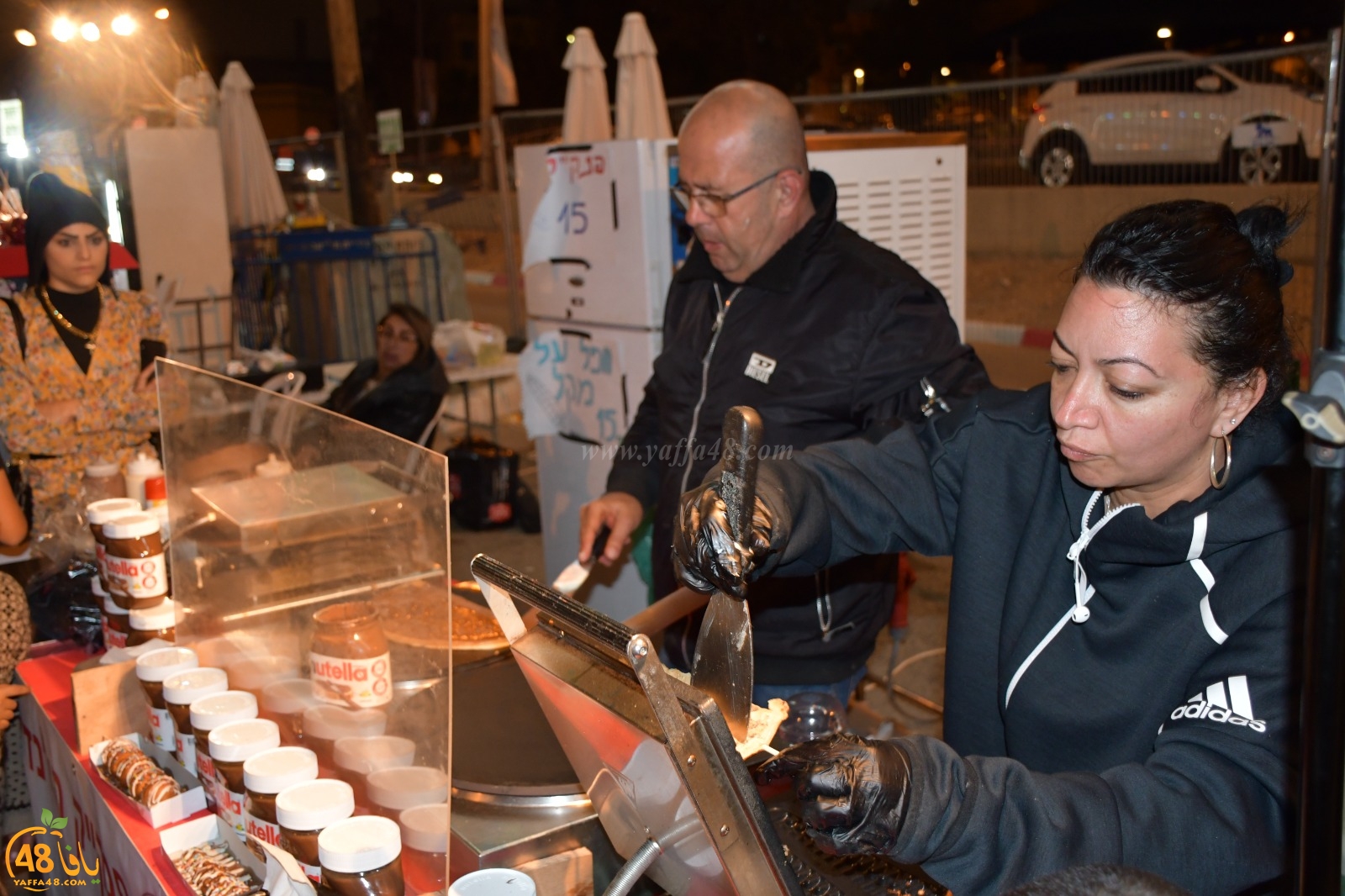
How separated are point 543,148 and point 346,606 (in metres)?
2.91

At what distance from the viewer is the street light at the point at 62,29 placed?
23.1ft

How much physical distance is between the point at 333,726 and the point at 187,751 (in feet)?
1.18

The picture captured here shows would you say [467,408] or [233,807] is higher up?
[233,807]

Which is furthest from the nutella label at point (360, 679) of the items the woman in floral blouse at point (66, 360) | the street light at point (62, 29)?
the street light at point (62, 29)

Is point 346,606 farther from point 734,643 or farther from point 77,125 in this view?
point 77,125

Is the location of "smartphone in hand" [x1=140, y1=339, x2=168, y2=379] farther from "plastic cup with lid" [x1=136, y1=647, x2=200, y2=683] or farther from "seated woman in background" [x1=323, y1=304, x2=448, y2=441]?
"plastic cup with lid" [x1=136, y1=647, x2=200, y2=683]

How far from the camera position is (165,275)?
7.84 metres

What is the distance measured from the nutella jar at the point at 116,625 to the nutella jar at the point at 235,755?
0.69m

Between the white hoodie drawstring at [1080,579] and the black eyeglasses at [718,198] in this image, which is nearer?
the white hoodie drawstring at [1080,579]

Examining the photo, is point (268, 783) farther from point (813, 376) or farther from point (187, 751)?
point (813, 376)

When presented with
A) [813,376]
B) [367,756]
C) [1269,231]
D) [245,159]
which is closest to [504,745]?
[367,756]

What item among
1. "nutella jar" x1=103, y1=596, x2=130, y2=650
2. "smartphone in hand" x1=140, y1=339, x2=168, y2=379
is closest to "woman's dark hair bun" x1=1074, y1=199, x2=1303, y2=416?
"nutella jar" x1=103, y1=596, x2=130, y2=650

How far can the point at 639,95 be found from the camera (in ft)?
18.2

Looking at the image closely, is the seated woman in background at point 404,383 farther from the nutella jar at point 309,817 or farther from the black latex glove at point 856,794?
the black latex glove at point 856,794
